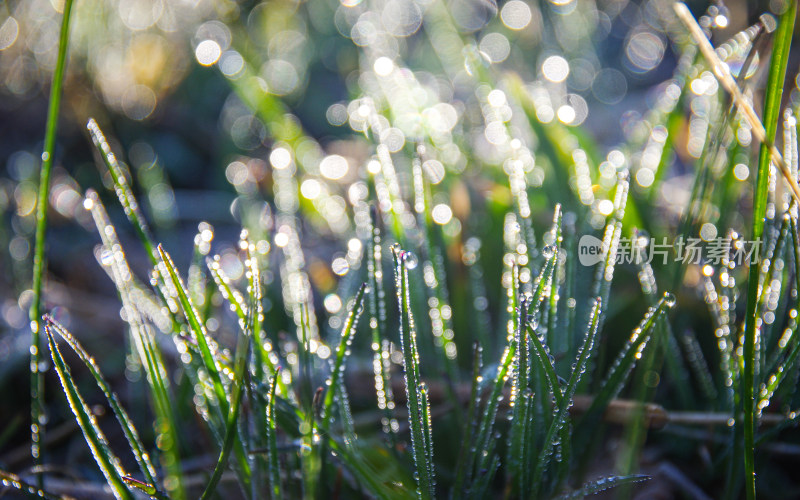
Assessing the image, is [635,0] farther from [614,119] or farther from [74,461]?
[74,461]

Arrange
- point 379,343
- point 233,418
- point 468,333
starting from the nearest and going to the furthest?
point 233,418 < point 379,343 < point 468,333

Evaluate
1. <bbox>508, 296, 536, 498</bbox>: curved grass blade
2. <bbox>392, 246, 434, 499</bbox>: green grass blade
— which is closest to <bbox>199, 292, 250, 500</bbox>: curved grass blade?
<bbox>392, 246, 434, 499</bbox>: green grass blade

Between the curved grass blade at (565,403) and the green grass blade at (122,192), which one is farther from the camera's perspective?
the green grass blade at (122,192)

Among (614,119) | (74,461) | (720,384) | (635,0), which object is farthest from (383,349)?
(635,0)

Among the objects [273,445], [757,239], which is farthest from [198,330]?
[757,239]

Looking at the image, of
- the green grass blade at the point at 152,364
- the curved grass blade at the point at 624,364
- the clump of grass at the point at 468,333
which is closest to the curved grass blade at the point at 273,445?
the clump of grass at the point at 468,333

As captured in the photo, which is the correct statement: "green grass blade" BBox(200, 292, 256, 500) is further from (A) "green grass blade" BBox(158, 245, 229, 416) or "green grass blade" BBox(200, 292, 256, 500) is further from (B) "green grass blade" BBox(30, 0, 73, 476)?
(B) "green grass blade" BBox(30, 0, 73, 476)

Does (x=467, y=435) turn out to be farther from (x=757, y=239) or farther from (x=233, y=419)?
(x=757, y=239)

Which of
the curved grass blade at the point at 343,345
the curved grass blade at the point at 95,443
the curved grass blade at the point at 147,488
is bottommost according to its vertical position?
the curved grass blade at the point at 147,488

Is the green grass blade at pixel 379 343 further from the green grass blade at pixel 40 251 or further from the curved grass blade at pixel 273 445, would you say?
the green grass blade at pixel 40 251
